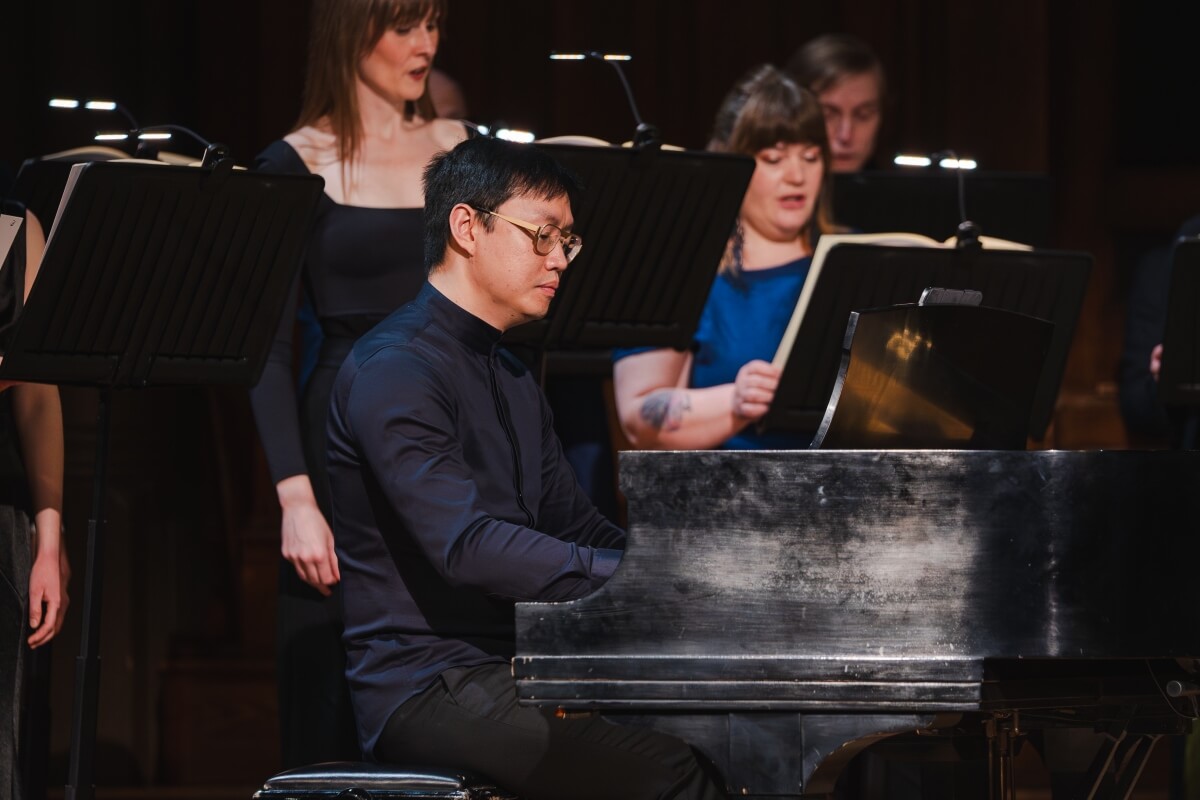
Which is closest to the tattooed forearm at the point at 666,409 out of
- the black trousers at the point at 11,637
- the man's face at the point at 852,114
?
the man's face at the point at 852,114

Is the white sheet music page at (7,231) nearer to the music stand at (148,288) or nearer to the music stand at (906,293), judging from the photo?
the music stand at (148,288)

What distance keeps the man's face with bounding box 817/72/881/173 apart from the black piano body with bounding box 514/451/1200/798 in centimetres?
211

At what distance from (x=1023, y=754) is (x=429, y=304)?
2.71 meters

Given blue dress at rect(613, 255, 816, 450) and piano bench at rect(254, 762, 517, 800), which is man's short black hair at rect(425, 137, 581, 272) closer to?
piano bench at rect(254, 762, 517, 800)

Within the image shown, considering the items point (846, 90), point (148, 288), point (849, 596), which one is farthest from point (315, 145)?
point (849, 596)

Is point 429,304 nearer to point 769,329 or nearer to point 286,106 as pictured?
point 769,329

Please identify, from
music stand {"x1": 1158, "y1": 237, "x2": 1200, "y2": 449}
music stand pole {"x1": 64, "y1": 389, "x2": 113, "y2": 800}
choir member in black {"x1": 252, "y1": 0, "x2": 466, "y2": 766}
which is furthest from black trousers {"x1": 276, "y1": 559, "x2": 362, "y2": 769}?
music stand {"x1": 1158, "y1": 237, "x2": 1200, "y2": 449}

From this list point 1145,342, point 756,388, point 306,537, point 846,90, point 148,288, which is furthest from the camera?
point 846,90

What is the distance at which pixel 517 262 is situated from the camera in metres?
2.60

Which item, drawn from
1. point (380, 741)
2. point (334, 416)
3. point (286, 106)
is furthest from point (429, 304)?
point (286, 106)

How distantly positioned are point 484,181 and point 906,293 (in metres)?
0.95

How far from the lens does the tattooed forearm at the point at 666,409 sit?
11.8 feet

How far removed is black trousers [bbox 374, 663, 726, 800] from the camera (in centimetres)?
238

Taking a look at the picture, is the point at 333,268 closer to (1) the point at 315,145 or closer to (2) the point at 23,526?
(1) the point at 315,145
